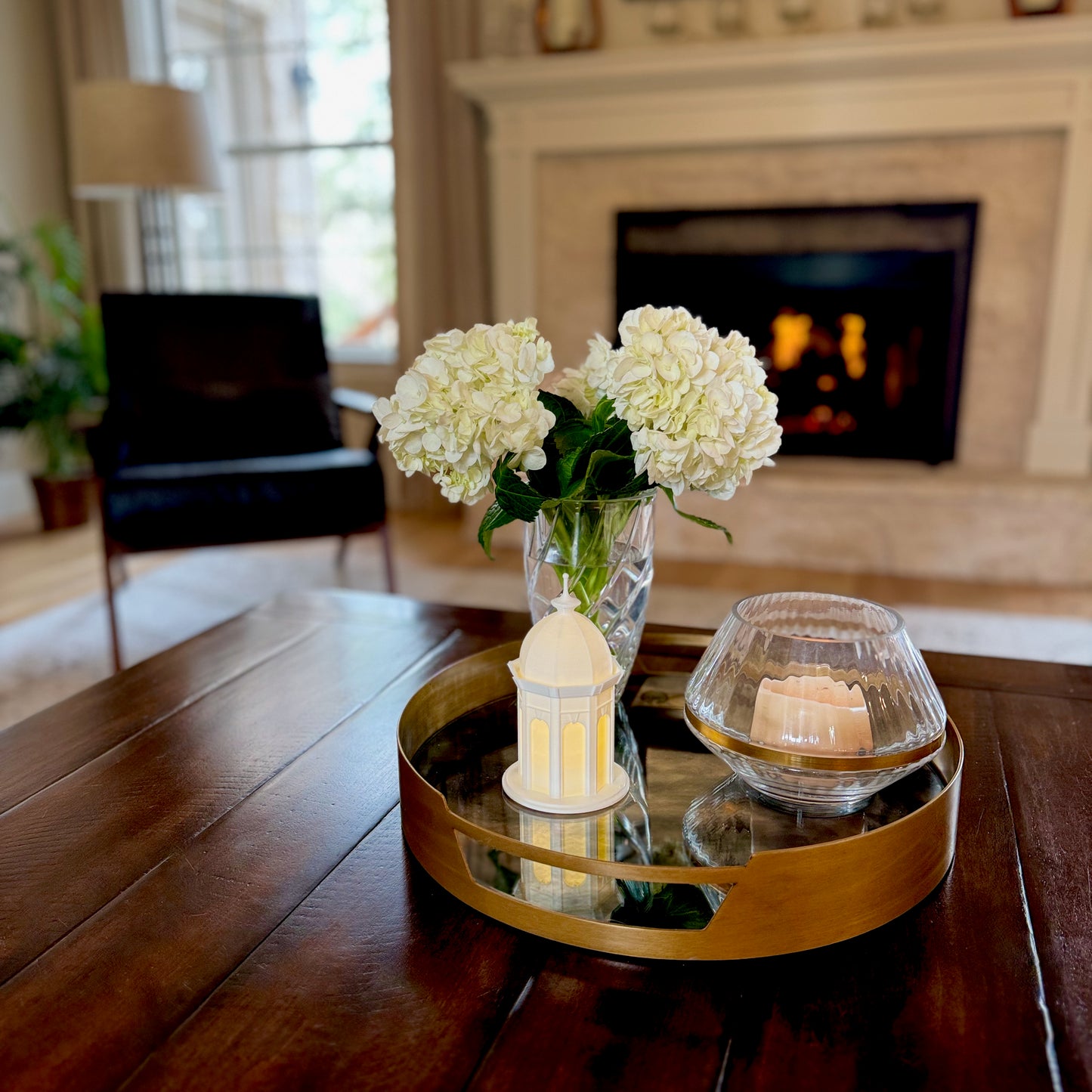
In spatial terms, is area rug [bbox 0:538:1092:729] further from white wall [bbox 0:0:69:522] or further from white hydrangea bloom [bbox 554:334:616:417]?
white hydrangea bloom [bbox 554:334:616:417]

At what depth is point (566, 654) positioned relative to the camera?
2.75 feet

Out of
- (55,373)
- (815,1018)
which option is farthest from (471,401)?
(55,373)

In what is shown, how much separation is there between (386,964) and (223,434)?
7.77 feet

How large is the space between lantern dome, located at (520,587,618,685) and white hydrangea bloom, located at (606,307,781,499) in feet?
0.48

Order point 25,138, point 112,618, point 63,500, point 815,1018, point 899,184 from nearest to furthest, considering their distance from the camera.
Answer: point 815,1018
point 112,618
point 899,184
point 63,500
point 25,138

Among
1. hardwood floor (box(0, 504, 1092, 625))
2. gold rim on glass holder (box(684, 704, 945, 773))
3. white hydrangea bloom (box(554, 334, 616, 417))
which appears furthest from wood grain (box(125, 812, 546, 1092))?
hardwood floor (box(0, 504, 1092, 625))

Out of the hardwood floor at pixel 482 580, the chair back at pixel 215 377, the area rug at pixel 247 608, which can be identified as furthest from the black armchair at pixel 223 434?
the hardwood floor at pixel 482 580

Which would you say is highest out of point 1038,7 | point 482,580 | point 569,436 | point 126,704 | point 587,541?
point 1038,7

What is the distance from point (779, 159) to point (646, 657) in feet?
8.13

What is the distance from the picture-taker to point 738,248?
133 inches

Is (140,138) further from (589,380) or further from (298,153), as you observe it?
(589,380)

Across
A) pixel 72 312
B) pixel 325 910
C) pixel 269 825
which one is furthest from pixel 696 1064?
pixel 72 312

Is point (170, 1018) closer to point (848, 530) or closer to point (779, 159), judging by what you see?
point (848, 530)

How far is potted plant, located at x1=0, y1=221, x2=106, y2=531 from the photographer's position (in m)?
3.65
